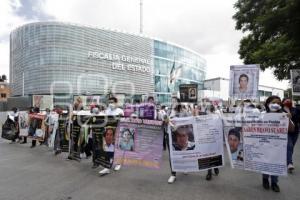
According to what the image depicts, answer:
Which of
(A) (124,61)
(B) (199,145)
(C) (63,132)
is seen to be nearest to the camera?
(B) (199,145)

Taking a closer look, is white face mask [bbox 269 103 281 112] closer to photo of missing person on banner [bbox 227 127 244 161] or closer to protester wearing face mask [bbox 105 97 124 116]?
photo of missing person on banner [bbox 227 127 244 161]

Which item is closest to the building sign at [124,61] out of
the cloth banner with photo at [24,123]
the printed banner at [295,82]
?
the cloth banner with photo at [24,123]

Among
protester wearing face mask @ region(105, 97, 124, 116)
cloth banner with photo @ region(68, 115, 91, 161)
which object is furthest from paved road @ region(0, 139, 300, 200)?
protester wearing face mask @ region(105, 97, 124, 116)

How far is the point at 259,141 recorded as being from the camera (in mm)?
5266

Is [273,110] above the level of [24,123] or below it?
above

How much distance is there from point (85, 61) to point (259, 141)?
73.6m

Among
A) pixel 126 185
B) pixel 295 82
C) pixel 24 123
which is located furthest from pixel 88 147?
pixel 295 82

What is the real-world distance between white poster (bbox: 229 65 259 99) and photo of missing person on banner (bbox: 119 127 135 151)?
5317 mm

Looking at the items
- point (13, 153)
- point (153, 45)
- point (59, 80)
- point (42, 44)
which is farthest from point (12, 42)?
point (13, 153)

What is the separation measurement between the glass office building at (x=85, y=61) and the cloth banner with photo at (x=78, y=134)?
5808 cm

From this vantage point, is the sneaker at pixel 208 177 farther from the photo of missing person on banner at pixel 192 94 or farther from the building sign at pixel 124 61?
the building sign at pixel 124 61

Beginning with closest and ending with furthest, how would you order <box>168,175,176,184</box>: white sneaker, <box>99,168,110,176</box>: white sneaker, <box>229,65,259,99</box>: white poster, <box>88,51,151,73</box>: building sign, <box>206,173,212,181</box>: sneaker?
<box>168,175,176,184</box>: white sneaker
<box>206,173,212,181</box>: sneaker
<box>99,168,110,176</box>: white sneaker
<box>229,65,259,99</box>: white poster
<box>88,51,151,73</box>: building sign

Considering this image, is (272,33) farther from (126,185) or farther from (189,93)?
(126,185)

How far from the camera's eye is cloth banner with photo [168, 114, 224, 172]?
5.71 meters
